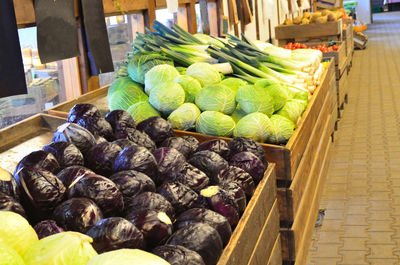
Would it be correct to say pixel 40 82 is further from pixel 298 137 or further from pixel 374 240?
pixel 374 240

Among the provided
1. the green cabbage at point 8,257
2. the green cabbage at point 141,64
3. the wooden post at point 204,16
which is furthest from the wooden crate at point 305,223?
the wooden post at point 204,16

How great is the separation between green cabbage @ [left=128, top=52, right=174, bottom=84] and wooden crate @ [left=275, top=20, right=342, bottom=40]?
545 centimetres

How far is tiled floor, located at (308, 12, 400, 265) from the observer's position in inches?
140

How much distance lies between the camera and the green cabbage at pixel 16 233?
1163 millimetres

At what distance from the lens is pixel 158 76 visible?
2.96 metres

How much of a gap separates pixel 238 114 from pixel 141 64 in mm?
695

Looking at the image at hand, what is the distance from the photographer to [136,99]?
295cm

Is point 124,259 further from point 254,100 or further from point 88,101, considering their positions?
point 88,101

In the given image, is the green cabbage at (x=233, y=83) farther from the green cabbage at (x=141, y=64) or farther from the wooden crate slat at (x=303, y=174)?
the wooden crate slat at (x=303, y=174)

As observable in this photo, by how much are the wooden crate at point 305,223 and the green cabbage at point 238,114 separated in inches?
23.6

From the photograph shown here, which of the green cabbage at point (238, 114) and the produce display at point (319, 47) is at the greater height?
the produce display at point (319, 47)

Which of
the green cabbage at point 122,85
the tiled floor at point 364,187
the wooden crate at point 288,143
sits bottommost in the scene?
the tiled floor at point 364,187

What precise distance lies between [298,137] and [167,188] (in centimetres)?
128

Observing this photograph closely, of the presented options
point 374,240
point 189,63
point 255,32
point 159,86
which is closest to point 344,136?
point 255,32
